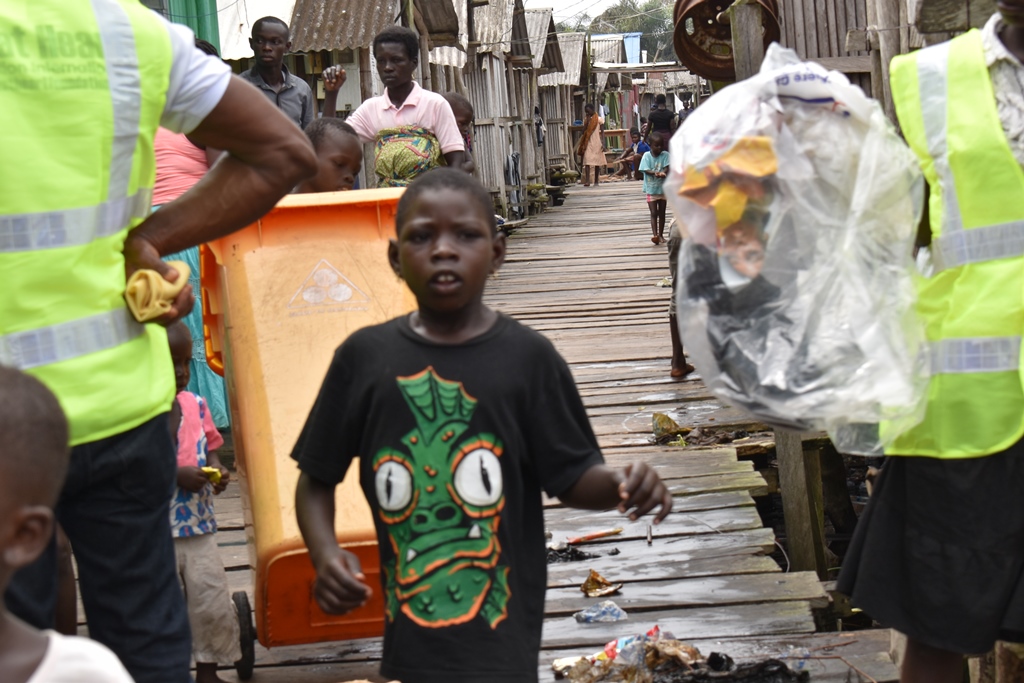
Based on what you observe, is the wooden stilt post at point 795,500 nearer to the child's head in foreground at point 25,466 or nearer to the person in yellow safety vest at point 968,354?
the person in yellow safety vest at point 968,354

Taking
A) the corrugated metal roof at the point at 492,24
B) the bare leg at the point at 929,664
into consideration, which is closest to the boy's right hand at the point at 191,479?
the bare leg at the point at 929,664

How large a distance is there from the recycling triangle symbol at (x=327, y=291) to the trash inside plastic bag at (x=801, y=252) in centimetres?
127

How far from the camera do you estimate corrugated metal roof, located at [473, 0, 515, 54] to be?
68.3ft

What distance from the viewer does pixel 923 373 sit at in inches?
117

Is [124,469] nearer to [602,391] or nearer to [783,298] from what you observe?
[783,298]

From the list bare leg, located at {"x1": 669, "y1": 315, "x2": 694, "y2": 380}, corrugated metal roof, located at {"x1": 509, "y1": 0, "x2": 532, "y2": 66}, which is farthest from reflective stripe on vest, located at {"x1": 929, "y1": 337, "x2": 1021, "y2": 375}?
corrugated metal roof, located at {"x1": 509, "y1": 0, "x2": 532, "y2": 66}

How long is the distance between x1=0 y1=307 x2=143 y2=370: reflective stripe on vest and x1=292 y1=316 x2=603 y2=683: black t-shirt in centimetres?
42

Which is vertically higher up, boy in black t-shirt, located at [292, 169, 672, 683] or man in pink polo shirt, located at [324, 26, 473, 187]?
man in pink polo shirt, located at [324, 26, 473, 187]

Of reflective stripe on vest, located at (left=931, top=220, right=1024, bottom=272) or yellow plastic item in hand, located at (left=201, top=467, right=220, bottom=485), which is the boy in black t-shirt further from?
yellow plastic item in hand, located at (left=201, top=467, right=220, bottom=485)

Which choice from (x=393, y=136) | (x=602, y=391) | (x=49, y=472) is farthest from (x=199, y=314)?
(x=49, y=472)

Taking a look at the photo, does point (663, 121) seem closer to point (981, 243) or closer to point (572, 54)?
point (981, 243)

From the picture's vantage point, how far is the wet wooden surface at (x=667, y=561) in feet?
14.1

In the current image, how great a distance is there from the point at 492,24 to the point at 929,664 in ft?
63.5

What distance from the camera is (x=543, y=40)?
28641 millimetres
